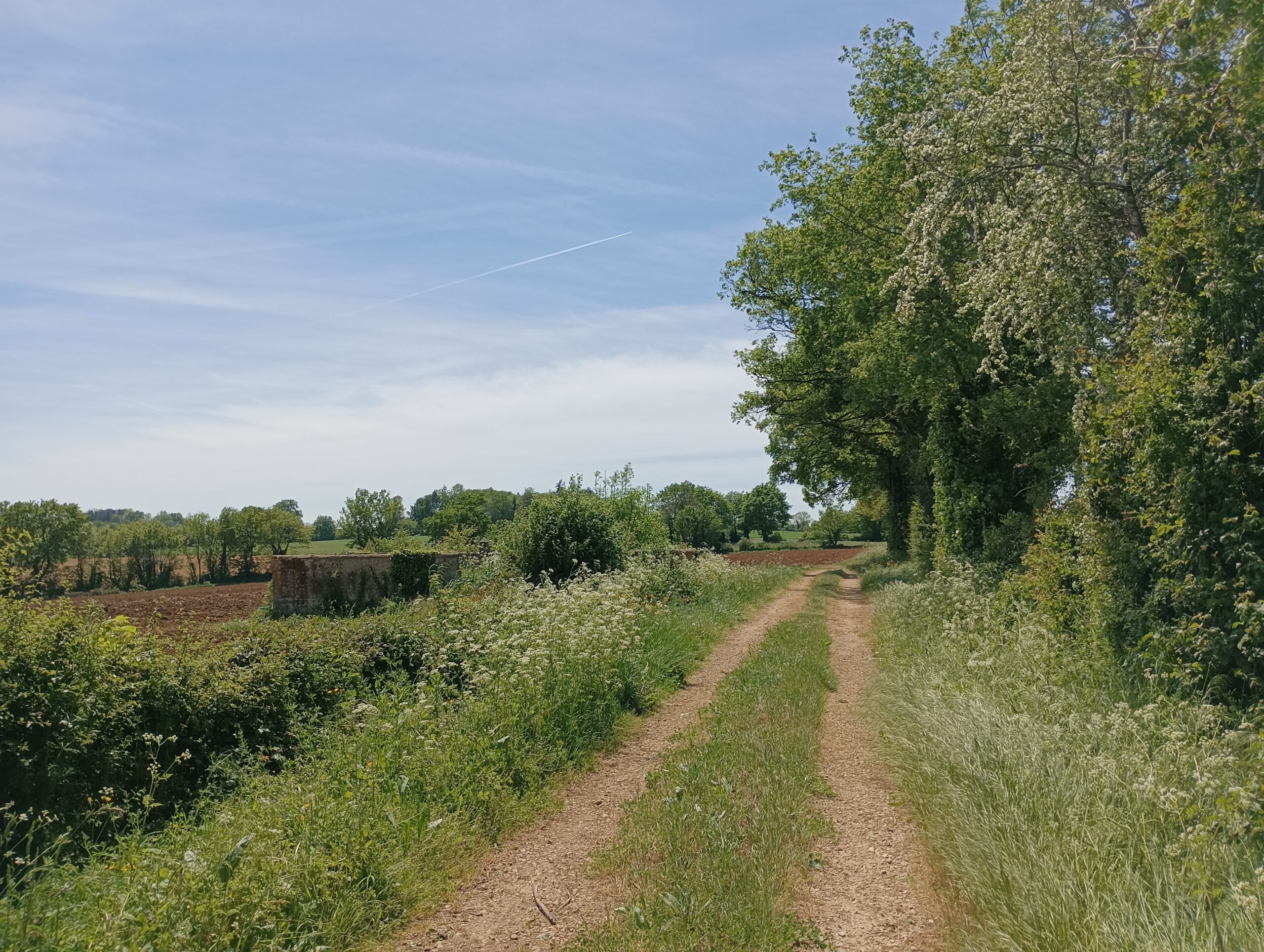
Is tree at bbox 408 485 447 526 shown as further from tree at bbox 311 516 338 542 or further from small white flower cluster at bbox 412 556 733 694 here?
small white flower cluster at bbox 412 556 733 694

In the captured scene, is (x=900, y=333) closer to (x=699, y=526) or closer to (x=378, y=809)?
(x=378, y=809)

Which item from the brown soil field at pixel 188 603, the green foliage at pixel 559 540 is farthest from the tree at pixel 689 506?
the brown soil field at pixel 188 603

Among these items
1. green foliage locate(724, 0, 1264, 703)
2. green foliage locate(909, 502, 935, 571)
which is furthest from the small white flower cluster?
green foliage locate(909, 502, 935, 571)

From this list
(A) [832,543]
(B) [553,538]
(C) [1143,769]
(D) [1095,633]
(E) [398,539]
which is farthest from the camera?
(A) [832,543]

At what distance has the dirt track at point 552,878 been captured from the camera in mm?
4941

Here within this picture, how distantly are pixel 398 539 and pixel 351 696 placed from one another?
17061mm

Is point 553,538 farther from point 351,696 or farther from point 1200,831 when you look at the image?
point 1200,831

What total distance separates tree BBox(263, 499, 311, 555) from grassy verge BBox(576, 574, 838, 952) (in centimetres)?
6071

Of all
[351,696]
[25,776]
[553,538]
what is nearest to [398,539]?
[553,538]

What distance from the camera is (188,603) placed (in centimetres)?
3272

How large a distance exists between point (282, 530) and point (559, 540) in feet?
179

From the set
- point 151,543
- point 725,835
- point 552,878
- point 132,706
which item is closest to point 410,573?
point 132,706

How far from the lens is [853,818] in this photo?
6.73 metres

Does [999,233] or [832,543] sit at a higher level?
[999,233]
